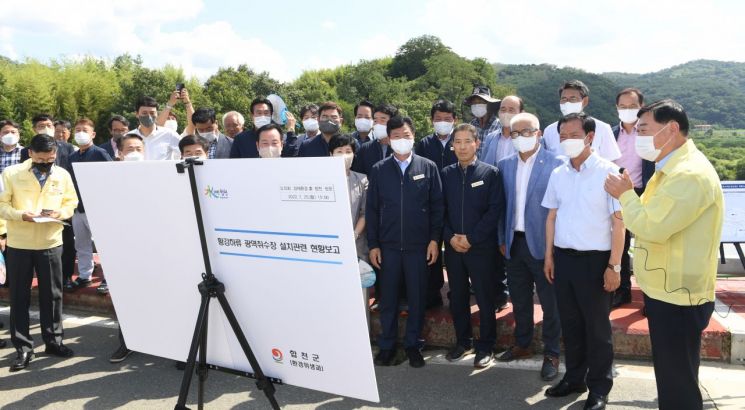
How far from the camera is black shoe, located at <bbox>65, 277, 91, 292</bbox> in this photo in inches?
248

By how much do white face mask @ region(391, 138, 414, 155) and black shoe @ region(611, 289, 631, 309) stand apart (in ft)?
7.54

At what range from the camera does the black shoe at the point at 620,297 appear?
16.0 feet

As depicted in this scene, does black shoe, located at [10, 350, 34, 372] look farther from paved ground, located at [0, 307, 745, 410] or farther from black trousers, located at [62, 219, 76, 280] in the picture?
black trousers, located at [62, 219, 76, 280]

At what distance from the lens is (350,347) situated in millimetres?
1967


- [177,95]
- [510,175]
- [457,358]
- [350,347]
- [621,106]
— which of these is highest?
[177,95]

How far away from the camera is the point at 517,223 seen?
13.9 ft

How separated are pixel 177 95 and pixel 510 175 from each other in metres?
4.10

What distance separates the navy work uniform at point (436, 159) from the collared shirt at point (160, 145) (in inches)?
114

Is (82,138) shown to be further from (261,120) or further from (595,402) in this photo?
(595,402)

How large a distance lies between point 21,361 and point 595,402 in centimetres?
463

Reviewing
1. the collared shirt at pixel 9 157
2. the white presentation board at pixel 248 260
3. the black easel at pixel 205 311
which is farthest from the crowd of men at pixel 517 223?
the black easel at pixel 205 311

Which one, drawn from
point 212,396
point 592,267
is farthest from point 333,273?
point 212,396

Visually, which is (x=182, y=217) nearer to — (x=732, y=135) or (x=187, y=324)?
(x=187, y=324)

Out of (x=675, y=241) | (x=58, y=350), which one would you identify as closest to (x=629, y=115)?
(x=675, y=241)
